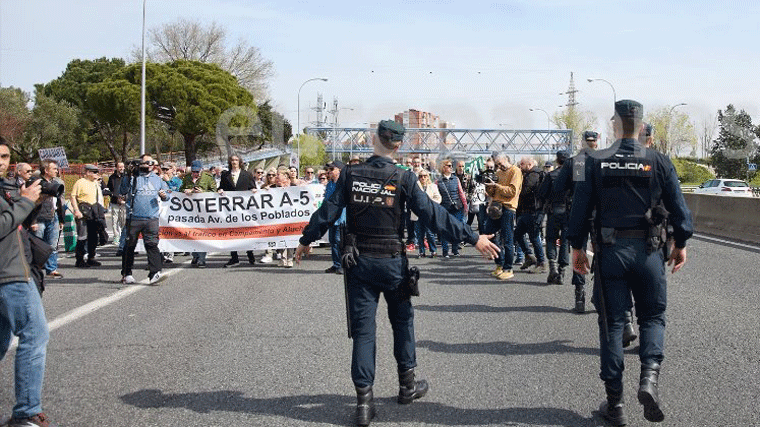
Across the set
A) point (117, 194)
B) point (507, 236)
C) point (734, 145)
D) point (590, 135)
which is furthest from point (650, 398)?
point (734, 145)

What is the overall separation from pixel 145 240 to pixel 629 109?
314 inches

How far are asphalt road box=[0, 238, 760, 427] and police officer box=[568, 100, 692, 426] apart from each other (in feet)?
1.47

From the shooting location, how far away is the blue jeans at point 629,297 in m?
4.85

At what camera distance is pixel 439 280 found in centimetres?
1166

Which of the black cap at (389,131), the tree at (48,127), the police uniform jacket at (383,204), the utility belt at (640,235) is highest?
the tree at (48,127)

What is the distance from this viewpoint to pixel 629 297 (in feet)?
16.3

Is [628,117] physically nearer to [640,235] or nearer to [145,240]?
[640,235]

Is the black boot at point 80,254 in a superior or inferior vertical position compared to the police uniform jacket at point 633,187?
inferior

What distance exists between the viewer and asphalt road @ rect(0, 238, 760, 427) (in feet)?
16.5

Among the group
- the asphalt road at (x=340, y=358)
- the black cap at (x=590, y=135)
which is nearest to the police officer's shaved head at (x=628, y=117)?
the asphalt road at (x=340, y=358)

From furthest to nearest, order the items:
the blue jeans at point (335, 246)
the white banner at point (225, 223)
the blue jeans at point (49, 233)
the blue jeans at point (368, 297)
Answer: the white banner at point (225, 223)
the blue jeans at point (335, 246)
the blue jeans at point (49, 233)
the blue jeans at point (368, 297)

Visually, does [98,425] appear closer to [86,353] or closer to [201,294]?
[86,353]

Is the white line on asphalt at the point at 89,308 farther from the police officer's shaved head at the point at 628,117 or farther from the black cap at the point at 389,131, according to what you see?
the police officer's shaved head at the point at 628,117

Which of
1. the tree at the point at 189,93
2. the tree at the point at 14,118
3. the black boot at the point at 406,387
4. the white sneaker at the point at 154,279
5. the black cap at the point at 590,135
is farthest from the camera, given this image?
the tree at the point at 14,118
